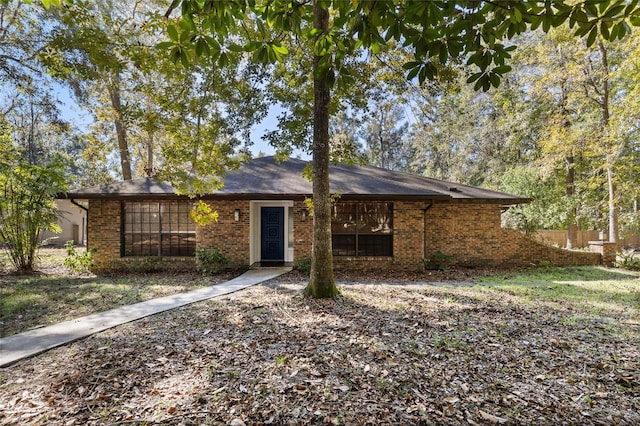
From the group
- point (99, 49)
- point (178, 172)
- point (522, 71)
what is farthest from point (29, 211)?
point (522, 71)

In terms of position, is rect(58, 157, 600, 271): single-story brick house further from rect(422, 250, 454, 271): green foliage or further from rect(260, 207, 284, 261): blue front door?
rect(422, 250, 454, 271): green foliage

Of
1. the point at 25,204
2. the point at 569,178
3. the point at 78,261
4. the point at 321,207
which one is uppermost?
the point at 569,178

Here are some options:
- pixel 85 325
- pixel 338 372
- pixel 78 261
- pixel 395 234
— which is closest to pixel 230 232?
pixel 78 261

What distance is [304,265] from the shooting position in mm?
9555

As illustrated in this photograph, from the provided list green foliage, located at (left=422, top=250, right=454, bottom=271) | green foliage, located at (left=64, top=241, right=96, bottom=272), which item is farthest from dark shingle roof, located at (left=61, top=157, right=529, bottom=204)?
green foliage, located at (left=422, top=250, right=454, bottom=271)

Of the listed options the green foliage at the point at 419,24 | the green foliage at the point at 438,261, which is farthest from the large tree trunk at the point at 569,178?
the green foliage at the point at 419,24

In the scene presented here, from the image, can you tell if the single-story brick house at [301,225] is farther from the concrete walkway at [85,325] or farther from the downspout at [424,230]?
the concrete walkway at [85,325]

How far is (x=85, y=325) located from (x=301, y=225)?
607cm

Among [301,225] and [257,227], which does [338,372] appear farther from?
[257,227]

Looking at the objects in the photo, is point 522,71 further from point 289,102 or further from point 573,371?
point 573,371

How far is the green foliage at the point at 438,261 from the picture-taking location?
10.4m

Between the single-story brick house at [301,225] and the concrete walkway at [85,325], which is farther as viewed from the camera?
the single-story brick house at [301,225]

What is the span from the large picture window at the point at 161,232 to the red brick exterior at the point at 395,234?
30cm

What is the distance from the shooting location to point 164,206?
33.6 feet
